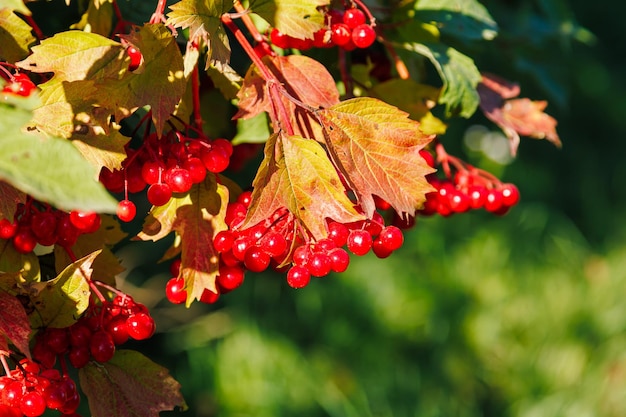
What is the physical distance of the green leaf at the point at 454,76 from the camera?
2.91 feet

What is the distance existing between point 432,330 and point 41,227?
205 cm

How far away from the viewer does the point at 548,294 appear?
2758 millimetres

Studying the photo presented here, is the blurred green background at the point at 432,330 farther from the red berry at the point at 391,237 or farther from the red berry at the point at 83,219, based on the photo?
the red berry at the point at 83,219

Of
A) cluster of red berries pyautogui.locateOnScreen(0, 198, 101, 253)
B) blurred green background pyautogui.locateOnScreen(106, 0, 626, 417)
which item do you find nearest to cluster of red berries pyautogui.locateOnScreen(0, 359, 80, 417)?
cluster of red berries pyautogui.locateOnScreen(0, 198, 101, 253)

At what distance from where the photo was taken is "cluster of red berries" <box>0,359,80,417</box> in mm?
622

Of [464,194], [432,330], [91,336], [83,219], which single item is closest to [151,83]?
[83,219]

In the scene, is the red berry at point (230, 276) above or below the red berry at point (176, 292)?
above

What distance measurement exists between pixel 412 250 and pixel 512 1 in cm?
138

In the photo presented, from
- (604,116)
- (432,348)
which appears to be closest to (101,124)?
(432,348)

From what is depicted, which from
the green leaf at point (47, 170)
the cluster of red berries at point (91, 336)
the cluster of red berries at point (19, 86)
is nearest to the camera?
the green leaf at point (47, 170)

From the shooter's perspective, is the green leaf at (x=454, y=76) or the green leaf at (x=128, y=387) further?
the green leaf at (x=454, y=76)

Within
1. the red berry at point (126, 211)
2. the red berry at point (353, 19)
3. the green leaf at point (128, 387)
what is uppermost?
the red berry at point (353, 19)

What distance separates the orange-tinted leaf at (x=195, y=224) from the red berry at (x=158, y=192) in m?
0.04

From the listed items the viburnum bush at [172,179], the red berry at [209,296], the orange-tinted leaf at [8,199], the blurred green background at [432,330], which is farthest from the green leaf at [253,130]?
the blurred green background at [432,330]
